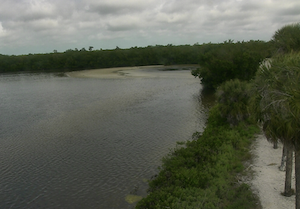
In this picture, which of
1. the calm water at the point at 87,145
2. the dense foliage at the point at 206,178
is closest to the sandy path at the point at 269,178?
the dense foliage at the point at 206,178

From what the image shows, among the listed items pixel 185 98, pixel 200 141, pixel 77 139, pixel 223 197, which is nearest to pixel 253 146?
pixel 200 141

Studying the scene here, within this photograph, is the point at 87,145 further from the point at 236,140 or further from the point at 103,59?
the point at 103,59

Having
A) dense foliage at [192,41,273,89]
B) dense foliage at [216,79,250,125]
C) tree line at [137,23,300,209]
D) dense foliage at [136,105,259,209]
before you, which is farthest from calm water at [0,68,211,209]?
dense foliage at [192,41,273,89]

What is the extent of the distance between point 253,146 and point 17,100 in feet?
140

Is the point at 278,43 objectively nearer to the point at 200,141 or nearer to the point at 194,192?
the point at 200,141

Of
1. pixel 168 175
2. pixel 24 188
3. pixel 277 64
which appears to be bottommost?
pixel 24 188

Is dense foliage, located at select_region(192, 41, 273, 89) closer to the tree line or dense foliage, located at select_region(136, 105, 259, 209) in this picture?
the tree line

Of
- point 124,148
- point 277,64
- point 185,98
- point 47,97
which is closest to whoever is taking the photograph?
point 277,64

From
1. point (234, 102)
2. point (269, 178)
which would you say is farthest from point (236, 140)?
point (269, 178)

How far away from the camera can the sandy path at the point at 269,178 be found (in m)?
14.5

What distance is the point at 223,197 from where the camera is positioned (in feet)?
49.8

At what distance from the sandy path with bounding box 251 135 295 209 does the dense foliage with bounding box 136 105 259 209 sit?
2.44ft

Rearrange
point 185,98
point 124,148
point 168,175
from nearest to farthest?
point 168,175, point 124,148, point 185,98

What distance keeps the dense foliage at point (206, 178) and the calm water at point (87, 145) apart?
2.31 meters
